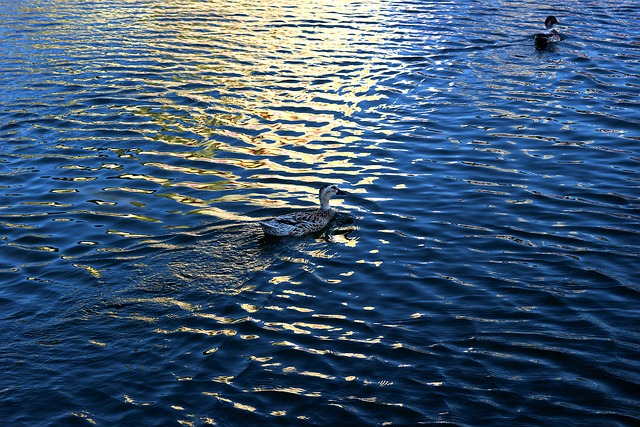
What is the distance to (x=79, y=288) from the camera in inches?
482

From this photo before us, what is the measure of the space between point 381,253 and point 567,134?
7.65m

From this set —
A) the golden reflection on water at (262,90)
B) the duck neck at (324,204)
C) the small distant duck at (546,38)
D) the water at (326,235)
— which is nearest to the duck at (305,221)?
the duck neck at (324,204)

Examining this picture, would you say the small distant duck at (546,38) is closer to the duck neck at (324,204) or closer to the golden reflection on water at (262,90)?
the golden reflection on water at (262,90)

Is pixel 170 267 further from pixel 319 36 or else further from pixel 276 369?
pixel 319 36

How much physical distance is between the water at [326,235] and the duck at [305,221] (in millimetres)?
235

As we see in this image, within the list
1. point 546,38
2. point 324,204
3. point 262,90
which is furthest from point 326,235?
point 546,38

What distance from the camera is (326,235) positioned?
572 inches

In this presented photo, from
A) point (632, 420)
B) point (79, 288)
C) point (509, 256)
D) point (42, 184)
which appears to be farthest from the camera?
point (42, 184)

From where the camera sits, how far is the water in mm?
9648

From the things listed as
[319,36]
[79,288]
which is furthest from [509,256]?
[319,36]

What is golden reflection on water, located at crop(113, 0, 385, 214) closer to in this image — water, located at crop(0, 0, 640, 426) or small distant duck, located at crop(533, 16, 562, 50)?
water, located at crop(0, 0, 640, 426)

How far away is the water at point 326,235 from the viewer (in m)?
9.65

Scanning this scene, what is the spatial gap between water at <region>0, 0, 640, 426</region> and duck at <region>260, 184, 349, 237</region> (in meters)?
0.23

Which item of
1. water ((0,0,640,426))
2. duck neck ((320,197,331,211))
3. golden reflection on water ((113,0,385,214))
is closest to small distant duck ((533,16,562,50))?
water ((0,0,640,426))
